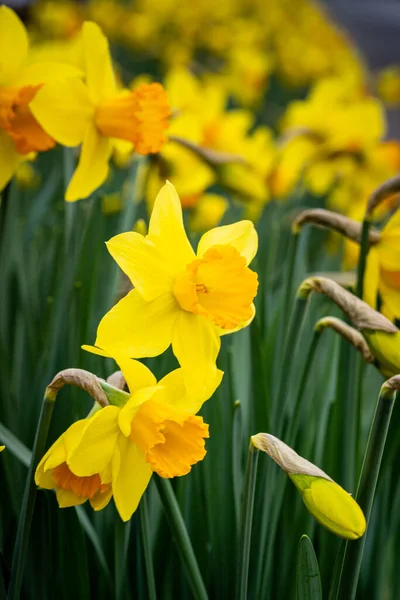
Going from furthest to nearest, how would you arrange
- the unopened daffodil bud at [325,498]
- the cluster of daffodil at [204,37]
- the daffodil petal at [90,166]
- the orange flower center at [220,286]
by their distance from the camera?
the cluster of daffodil at [204,37] < the daffodil petal at [90,166] < the orange flower center at [220,286] < the unopened daffodil bud at [325,498]

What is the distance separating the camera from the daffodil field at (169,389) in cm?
65

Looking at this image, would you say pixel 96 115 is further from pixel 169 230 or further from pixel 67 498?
pixel 67 498

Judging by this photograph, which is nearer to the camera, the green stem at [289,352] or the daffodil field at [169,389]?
the daffodil field at [169,389]

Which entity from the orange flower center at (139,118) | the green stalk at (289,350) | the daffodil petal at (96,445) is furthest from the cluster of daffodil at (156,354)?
the orange flower center at (139,118)

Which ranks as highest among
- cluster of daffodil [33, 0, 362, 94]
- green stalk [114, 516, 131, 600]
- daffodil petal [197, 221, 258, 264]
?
cluster of daffodil [33, 0, 362, 94]

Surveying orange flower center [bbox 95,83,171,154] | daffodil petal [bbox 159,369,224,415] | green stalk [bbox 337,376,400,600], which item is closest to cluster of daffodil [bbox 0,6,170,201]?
orange flower center [bbox 95,83,171,154]

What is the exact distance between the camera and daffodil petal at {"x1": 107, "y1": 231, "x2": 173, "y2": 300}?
0.65 m

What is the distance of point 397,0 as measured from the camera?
24.9 meters

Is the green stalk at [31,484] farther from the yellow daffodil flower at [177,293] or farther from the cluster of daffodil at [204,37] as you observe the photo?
the cluster of daffodil at [204,37]

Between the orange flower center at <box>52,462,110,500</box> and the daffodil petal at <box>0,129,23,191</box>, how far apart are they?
0.39m

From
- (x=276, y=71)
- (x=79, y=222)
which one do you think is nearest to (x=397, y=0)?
(x=276, y=71)

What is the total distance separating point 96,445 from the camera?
2.07 ft

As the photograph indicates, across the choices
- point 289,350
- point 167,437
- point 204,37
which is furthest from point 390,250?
point 204,37

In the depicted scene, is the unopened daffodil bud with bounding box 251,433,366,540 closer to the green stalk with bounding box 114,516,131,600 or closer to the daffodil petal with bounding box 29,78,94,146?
the green stalk with bounding box 114,516,131,600
